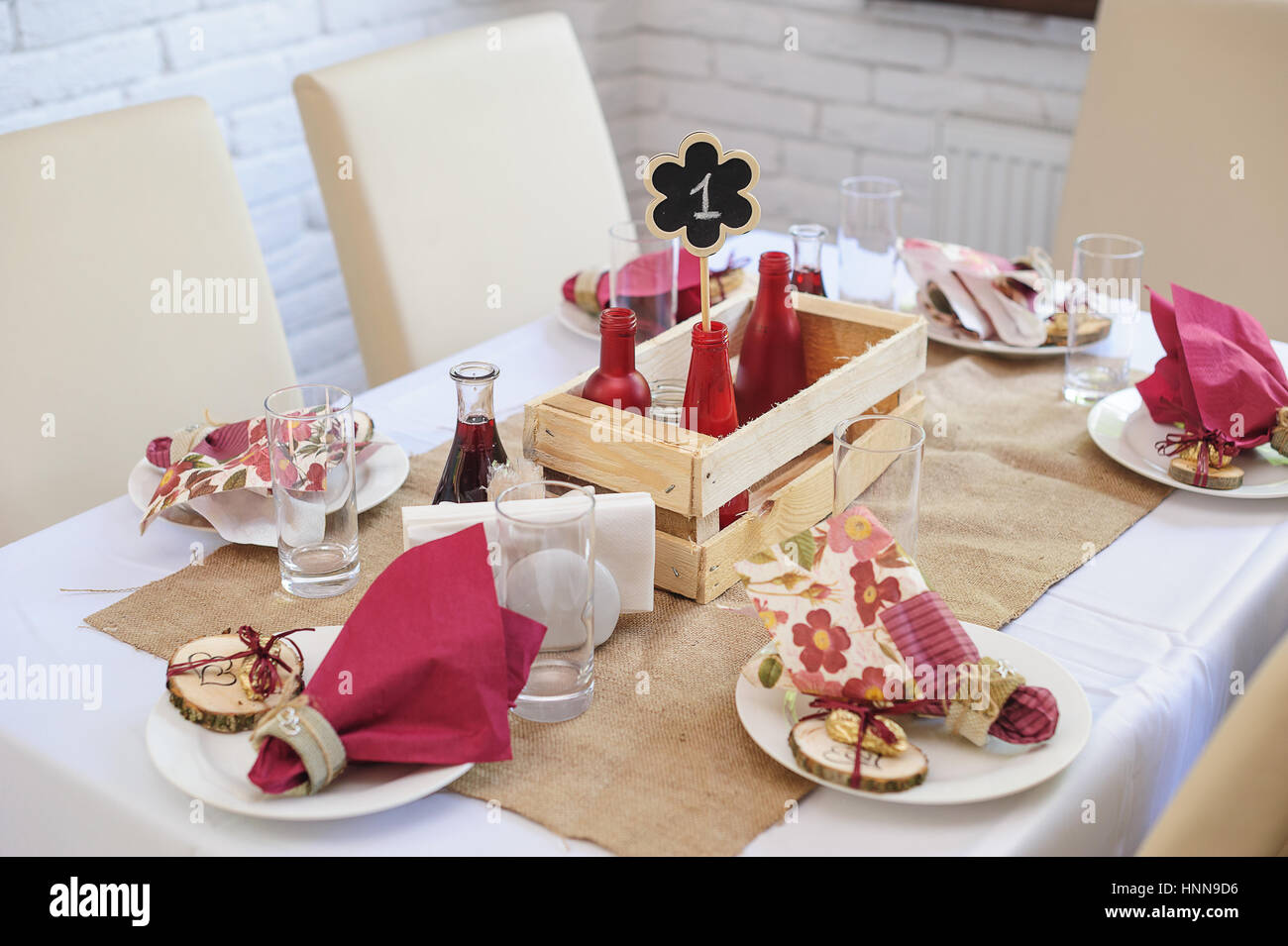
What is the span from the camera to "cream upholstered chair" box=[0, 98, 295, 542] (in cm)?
117

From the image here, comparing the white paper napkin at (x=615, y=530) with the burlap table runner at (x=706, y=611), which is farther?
the white paper napkin at (x=615, y=530)

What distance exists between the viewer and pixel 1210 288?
1.62 metres

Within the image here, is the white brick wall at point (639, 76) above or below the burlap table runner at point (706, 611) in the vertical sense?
above

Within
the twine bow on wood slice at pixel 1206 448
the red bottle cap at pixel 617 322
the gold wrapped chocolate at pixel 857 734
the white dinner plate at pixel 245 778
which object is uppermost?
the red bottle cap at pixel 617 322

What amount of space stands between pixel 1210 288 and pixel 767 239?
588 millimetres

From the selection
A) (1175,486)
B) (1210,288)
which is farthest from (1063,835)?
(1210,288)

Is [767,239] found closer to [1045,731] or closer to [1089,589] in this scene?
[1089,589]

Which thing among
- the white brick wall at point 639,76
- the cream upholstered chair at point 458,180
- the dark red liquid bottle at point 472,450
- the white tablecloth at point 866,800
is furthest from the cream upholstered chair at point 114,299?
the white brick wall at point 639,76

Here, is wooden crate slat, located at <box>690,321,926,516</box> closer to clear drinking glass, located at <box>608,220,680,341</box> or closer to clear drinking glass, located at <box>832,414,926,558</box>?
clear drinking glass, located at <box>832,414,926,558</box>

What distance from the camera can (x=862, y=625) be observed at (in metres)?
0.71

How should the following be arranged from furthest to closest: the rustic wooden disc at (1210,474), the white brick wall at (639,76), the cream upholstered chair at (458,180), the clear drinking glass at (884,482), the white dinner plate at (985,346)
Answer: the white brick wall at (639,76)
the cream upholstered chair at (458,180)
the white dinner plate at (985,346)
the rustic wooden disc at (1210,474)
the clear drinking glass at (884,482)

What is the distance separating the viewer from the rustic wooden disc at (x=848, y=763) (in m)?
0.66

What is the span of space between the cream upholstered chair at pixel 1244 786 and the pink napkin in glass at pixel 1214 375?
17.6 inches

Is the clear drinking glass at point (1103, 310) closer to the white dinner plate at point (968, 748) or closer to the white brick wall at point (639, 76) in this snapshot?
the white dinner plate at point (968, 748)
